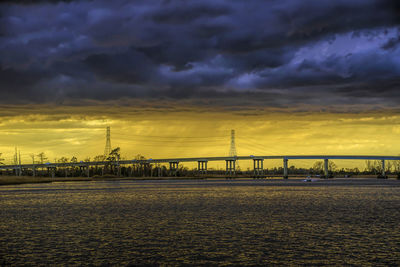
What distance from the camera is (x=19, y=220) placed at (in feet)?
169

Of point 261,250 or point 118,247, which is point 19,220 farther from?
point 261,250

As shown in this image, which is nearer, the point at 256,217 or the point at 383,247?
the point at 383,247

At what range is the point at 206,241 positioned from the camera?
34.8m

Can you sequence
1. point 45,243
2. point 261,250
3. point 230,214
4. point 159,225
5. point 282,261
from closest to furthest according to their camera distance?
point 282,261
point 261,250
point 45,243
point 159,225
point 230,214

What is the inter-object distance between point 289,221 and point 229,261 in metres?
22.1

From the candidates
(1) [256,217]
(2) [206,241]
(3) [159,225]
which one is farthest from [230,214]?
(2) [206,241]

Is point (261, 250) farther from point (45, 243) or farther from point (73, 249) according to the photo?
point (45, 243)

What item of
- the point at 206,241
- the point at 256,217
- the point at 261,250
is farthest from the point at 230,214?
the point at 261,250

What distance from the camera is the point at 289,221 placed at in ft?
157

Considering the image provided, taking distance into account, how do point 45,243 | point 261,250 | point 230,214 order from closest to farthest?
point 261,250 → point 45,243 → point 230,214

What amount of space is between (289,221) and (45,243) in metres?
25.6

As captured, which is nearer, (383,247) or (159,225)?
(383,247)

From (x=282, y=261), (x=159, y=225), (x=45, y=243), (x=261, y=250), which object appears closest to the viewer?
(x=282, y=261)

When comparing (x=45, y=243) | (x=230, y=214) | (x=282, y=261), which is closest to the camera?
(x=282, y=261)
